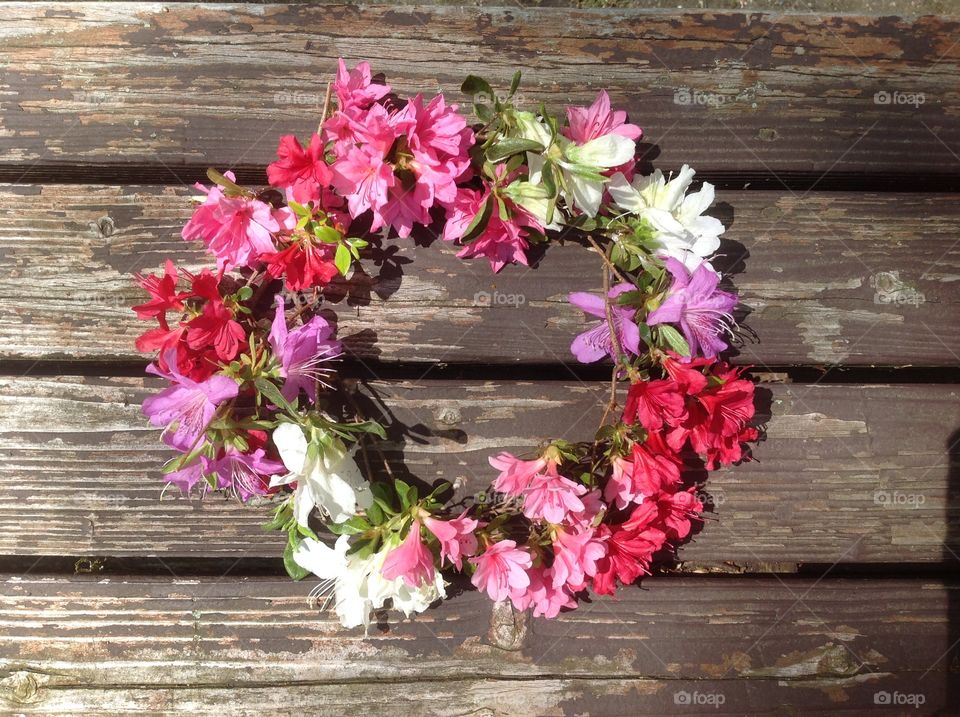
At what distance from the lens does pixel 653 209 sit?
4.97 ft

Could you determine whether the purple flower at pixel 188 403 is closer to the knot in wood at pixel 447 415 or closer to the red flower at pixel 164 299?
the red flower at pixel 164 299

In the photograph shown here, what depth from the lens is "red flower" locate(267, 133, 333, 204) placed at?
1.40m

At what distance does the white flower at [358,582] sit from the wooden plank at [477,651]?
0.20 meters

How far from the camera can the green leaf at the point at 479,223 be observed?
4.80 feet

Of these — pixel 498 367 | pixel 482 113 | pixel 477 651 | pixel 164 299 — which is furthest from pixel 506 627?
pixel 482 113

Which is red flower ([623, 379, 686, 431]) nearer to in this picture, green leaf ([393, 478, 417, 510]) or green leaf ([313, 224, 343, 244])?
green leaf ([393, 478, 417, 510])

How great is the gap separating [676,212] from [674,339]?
0.28 m

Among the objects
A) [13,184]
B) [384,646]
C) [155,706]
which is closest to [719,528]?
[384,646]

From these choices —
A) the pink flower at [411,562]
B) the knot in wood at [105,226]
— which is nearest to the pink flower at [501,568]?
the pink flower at [411,562]

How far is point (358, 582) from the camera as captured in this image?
Answer: 4.98 feet

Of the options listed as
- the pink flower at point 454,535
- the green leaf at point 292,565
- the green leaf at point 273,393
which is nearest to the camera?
the green leaf at point 273,393

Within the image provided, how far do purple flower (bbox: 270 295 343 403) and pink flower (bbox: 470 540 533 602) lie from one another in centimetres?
51

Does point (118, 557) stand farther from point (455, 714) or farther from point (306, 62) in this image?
point (306, 62)

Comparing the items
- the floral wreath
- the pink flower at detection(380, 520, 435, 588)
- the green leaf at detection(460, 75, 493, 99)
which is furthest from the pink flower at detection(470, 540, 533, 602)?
the green leaf at detection(460, 75, 493, 99)
